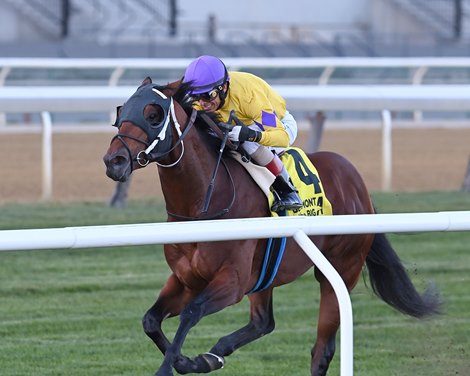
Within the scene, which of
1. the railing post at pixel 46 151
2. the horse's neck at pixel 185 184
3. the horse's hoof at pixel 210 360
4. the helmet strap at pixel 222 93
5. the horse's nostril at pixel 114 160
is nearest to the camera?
the horse's nostril at pixel 114 160

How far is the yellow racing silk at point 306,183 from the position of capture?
181 inches

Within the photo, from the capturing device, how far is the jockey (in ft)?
14.1

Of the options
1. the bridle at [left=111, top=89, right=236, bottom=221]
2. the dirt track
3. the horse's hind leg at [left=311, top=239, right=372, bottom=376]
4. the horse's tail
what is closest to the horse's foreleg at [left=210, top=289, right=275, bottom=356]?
the horse's hind leg at [left=311, top=239, right=372, bottom=376]

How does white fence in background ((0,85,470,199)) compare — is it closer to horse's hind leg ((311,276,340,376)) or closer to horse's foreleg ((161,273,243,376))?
horse's hind leg ((311,276,340,376))

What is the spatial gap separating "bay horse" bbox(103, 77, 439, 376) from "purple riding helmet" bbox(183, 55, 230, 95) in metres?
0.04

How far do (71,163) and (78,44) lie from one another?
323 inches

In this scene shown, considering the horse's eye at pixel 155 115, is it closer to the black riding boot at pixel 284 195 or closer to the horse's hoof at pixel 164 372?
the black riding boot at pixel 284 195

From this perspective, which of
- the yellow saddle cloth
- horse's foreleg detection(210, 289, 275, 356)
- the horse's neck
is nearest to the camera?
the horse's neck

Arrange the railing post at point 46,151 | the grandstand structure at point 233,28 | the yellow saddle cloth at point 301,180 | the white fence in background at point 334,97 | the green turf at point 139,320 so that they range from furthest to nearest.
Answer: the grandstand structure at point 233,28 → the railing post at point 46,151 → the white fence in background at point 334,97 → the green turf at point 139,320 → the yellow saddle cloth at point 301,180

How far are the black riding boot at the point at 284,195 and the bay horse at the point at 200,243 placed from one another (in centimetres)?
5

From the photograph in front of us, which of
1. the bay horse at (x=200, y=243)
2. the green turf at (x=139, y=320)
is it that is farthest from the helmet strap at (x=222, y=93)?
the green turf at (x=139, y=320)

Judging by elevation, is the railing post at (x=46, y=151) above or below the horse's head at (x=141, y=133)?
below

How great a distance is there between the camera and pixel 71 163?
12.1m

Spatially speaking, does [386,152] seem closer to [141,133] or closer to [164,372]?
[141,133]
